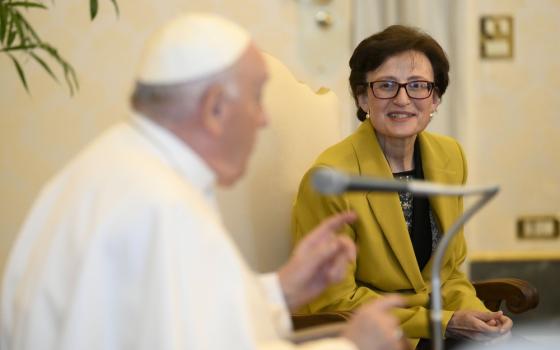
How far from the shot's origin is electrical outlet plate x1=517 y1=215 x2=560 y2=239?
Result: 413 cm

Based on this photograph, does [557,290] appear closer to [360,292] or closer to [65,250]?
[360,292]

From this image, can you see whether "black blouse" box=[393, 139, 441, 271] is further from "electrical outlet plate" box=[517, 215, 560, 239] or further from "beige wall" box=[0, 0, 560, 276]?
"electrical outlet plate" box=[517, 215, 560, 239]

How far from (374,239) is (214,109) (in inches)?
51.5

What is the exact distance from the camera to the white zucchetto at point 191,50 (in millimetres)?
1669

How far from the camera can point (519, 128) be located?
4.09 meters

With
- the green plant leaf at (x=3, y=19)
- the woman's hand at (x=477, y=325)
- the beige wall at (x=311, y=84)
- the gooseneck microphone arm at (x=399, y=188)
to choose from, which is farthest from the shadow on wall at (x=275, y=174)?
the gooseneck microphone arm at (x=399, y=188)

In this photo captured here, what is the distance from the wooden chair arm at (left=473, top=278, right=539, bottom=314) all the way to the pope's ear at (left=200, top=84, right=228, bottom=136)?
1584 mm

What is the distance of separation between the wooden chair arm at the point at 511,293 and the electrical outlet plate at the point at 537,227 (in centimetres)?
103

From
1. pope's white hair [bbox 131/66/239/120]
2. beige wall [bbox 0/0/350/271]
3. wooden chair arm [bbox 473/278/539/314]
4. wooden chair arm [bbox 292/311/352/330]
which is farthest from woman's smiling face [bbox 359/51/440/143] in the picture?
pope's white hair [bbox 131/66/239/120]

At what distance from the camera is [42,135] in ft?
11.9

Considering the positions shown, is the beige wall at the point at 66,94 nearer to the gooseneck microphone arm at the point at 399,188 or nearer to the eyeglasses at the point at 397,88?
the eyeglasses at the point at 397,88

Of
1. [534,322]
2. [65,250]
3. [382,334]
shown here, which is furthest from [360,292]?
[534,322]

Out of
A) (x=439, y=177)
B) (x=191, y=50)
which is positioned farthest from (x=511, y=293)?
(x=191, y=50)

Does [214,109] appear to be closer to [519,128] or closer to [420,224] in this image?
[420,224]
